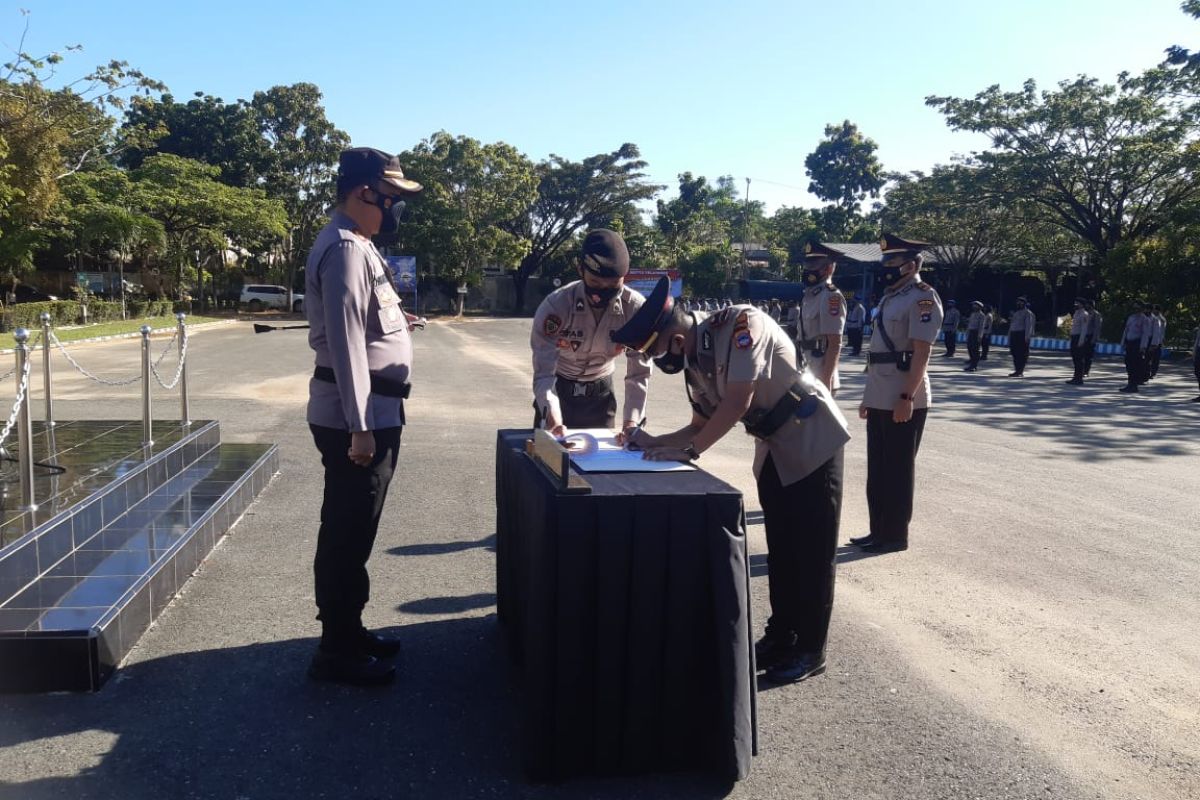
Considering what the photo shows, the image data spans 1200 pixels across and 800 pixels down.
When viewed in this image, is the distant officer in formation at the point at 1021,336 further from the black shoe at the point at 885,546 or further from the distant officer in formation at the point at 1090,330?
the black shoe at the point at 885,546

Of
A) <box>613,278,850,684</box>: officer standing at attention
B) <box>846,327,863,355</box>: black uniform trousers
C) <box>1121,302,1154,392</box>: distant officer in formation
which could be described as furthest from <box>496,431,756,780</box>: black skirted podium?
<box>846,327,863,355</box>: black uniform trousers

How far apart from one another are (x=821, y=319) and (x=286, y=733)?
4.94 metres

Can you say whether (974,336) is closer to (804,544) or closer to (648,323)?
(804,544)

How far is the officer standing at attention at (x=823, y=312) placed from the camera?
6398 mm

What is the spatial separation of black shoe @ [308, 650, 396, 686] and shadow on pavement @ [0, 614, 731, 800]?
0.15 ft

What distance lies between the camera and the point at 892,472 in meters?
5.27

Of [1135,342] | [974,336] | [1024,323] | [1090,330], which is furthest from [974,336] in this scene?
[1135,342]

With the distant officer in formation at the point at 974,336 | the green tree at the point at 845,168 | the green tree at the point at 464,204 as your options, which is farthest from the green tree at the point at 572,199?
the distant officer in formation at the point at 974,336

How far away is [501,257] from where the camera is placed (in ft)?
138

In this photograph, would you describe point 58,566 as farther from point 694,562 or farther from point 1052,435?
point 1052,435

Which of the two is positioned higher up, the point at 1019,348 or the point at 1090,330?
the point at 1090,330

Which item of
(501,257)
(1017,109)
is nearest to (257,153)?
(501,257)

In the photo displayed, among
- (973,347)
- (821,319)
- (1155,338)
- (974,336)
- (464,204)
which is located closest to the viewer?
(821,319)

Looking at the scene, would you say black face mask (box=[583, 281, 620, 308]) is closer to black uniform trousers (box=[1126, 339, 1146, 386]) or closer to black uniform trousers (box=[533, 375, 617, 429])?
black uniform trousers (box=[533, 375, 617, 429])
